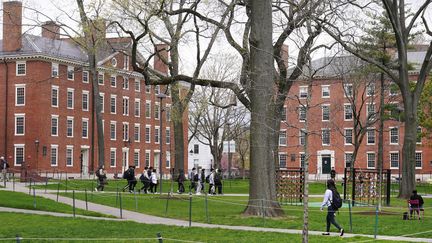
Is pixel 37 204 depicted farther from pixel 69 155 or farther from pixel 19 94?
pixel 69 155

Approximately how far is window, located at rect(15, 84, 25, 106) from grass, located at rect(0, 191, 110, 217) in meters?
36.3

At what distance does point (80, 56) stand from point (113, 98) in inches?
258

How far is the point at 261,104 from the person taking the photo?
26688 millimetres

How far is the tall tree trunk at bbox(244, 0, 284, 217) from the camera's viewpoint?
87.1 feet

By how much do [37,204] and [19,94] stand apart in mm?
42027

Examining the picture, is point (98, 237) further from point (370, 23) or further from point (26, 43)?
point (26, 43)

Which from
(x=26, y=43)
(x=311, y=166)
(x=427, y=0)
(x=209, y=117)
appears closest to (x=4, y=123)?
(x=26, y=43)

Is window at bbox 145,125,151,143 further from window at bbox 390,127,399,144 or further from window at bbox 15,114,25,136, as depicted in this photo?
window at bbox 390,127,399,144

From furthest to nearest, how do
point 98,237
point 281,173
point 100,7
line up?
point 100,7 → point 281,173 → point 98,237

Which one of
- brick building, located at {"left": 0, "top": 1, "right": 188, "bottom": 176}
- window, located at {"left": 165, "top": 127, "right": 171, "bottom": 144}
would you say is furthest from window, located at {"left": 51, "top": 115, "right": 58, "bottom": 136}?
window, located at {"left": 165, "top": 127, "right": 171, "bottom": 144}

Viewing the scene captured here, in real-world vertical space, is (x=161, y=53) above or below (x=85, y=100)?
above

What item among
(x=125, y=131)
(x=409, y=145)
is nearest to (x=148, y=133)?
(x=125, y=131)

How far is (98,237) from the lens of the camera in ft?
64.6

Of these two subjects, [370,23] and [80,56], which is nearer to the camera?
[370,23]
